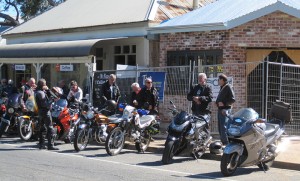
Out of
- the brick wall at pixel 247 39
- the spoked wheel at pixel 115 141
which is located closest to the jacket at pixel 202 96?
Answer: the spoked wheel at pixel 115 141

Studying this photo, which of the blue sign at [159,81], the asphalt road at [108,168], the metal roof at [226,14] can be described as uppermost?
the metal roof at [226,14]

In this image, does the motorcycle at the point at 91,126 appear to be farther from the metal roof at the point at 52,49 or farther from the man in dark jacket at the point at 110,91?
the metal roof at the point at 52,49

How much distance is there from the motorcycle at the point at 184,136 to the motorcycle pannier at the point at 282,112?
1.56 m

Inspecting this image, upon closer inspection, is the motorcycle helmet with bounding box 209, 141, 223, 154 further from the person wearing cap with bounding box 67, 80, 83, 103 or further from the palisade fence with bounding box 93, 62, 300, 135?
the person wearing cap with bounding box 67, 80, 83, 103

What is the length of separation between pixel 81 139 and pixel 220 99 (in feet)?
11.3

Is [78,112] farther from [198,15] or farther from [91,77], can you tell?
[198,15]

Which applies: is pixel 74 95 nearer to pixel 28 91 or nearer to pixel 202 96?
pixel 28 91

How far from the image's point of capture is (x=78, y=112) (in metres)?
13.4

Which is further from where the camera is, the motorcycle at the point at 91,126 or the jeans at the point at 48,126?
the jeans at the point at 48,126

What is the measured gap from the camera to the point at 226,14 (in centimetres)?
1541

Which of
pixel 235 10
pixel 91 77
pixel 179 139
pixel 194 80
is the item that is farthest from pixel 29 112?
pixel 235 10

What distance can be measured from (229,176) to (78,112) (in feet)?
18.2

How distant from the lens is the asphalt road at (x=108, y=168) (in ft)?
29.1

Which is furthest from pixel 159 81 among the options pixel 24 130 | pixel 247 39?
pixel 24 130
